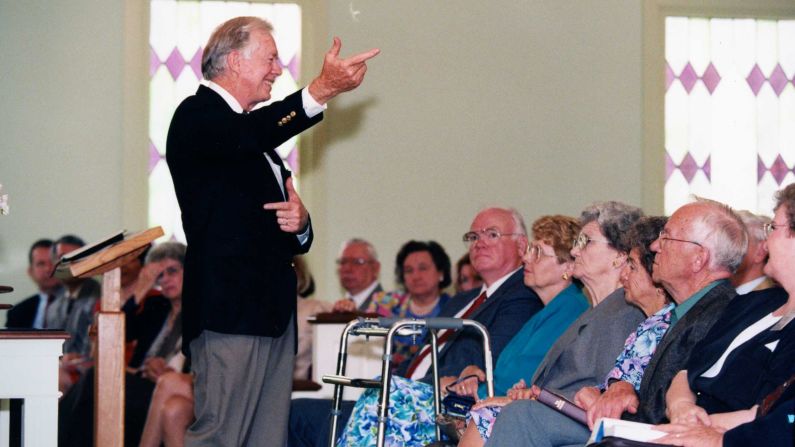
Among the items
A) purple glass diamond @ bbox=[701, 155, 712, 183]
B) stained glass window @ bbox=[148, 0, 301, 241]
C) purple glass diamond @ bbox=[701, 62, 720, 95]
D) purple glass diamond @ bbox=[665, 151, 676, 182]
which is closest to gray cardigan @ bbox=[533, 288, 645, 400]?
stained glass window @ bbox=[148, 0, 301, 241]

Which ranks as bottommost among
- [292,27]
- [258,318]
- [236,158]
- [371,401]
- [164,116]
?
[371,401]

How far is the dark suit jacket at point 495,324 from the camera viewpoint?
4672 millimetres

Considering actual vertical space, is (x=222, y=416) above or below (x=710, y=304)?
below

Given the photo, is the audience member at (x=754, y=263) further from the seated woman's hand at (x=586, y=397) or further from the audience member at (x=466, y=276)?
the audience member at (x=466, y=276)

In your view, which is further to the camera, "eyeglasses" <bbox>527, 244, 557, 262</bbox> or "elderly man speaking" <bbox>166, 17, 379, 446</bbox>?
"eyeglasses" <bbox>527, 244, 557, 262</bbox>

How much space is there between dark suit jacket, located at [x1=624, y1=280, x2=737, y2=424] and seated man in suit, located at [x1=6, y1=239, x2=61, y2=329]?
480 cm

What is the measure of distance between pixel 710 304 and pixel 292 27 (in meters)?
4.85

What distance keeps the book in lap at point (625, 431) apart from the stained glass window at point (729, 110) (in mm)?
5377

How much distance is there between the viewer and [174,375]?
529cm

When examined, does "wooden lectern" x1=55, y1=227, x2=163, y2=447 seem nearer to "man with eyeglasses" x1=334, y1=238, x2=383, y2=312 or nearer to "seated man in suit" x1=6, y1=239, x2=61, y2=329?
"man with eyeglasses" x1=334, y1=238, x2=383, y2=312

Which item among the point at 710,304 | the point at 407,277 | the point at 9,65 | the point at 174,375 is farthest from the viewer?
the point at 9,65

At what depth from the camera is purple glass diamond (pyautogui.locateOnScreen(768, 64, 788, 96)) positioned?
8086 mm

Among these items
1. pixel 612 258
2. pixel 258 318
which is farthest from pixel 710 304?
pixel 258 318

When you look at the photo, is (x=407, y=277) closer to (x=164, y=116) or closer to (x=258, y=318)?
(x=164, y=116)
